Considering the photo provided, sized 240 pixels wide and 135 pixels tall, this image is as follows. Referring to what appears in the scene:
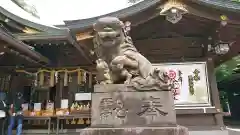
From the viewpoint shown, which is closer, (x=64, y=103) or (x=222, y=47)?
(x=222, y=47)

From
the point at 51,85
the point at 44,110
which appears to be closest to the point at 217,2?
the point at 51,85

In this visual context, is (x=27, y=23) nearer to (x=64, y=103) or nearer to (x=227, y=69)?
(x=64, y=103)

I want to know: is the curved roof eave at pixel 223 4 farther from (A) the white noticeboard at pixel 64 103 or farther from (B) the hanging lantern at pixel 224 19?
(A) the white noticeboard at pixel 64 103

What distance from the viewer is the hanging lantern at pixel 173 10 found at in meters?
6.70

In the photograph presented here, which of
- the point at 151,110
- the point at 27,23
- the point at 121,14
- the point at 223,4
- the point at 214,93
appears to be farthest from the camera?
the point at 27,23

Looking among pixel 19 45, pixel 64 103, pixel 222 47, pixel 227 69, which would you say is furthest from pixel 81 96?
pixel 227 69

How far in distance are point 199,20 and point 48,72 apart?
19.8 feet

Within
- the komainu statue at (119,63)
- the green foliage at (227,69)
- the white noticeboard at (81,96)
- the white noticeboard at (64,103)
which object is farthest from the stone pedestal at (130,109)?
the green foliage at (227,69)

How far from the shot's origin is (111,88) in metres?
3.96

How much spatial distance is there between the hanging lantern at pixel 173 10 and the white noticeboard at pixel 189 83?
5.64 ft

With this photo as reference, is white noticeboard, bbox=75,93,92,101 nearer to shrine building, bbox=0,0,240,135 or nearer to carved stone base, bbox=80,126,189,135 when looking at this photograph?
shrine building, bbox=0,0,240,135

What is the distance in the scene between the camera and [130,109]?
3832 millimetres

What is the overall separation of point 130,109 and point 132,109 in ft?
0.11

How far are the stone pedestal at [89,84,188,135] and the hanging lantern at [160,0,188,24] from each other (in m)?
3.55
